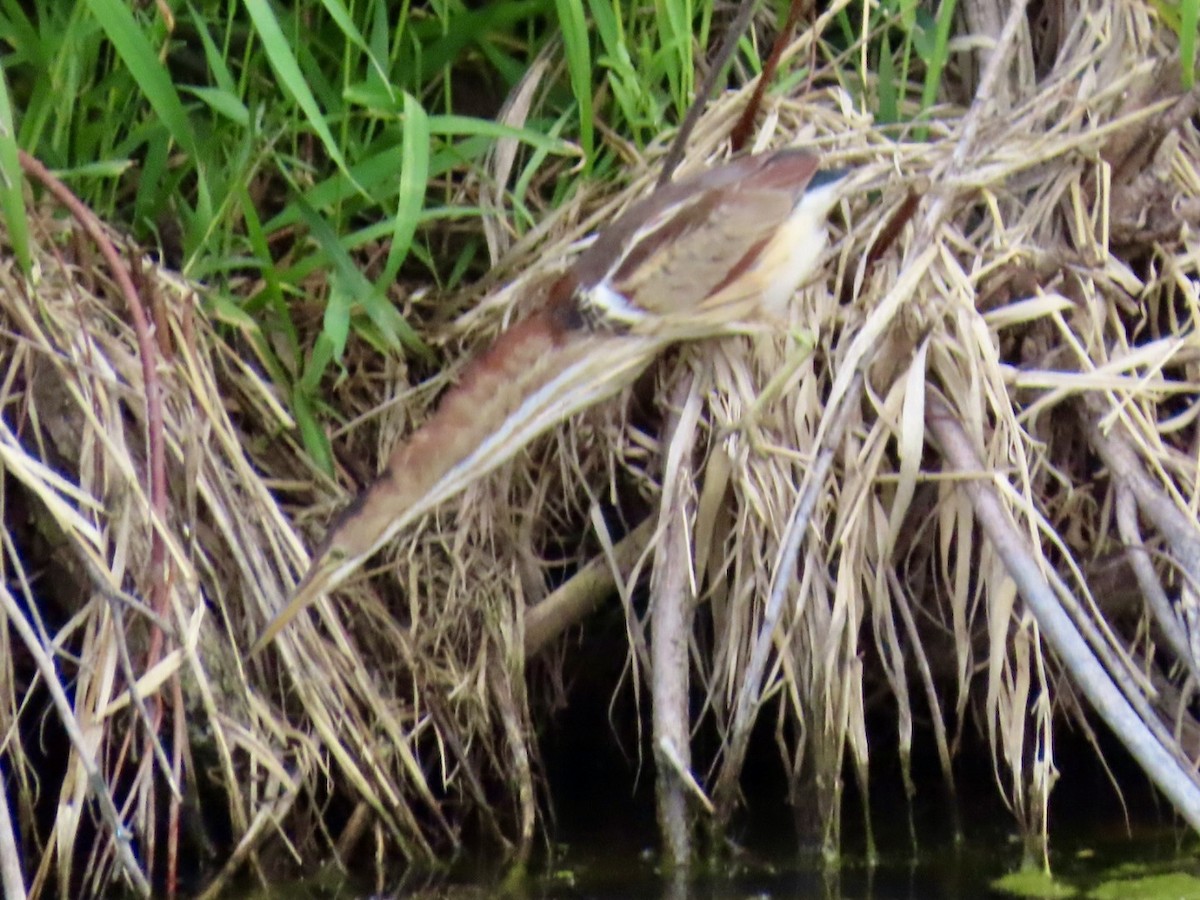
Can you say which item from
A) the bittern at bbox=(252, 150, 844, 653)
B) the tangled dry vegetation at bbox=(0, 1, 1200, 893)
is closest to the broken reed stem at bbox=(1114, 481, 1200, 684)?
the tangled dry vegetation at bbox=(0, 1, 1200, 893)


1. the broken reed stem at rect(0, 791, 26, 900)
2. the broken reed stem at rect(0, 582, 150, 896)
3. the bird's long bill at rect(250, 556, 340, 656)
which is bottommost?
the broken reed stem at rect(0, 791, 26, 900)

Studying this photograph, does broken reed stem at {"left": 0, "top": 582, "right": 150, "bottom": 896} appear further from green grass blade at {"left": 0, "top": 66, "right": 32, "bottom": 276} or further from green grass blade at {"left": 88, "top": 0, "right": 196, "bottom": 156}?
green grass blade at {"left": 88, "top": 0, "right": 196, "bottom": 156}

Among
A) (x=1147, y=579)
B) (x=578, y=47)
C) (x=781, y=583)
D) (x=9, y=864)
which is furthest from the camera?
(x=578, y=47)

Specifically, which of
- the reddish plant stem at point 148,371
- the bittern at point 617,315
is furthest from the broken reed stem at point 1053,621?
the reddish plant stem at point 148,371

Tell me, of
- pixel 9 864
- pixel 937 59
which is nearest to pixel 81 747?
pixel 9 864

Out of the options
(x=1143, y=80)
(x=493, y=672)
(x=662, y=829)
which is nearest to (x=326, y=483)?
(x=493, y=672)

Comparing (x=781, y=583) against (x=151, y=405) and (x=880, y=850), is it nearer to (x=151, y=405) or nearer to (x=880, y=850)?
(x=880, y=850)

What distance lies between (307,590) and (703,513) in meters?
0.45

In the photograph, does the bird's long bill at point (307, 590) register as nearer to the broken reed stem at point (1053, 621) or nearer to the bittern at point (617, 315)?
the bittern at point (617, 315)

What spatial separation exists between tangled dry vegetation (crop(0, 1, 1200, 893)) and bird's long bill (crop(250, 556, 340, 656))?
0.09 meters

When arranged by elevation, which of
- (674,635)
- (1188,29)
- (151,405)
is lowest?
(674,635)

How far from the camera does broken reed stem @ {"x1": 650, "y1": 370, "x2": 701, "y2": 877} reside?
1.74 metres

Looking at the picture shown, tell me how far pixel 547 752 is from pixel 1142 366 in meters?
0.97

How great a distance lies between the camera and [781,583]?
5.29 ft
